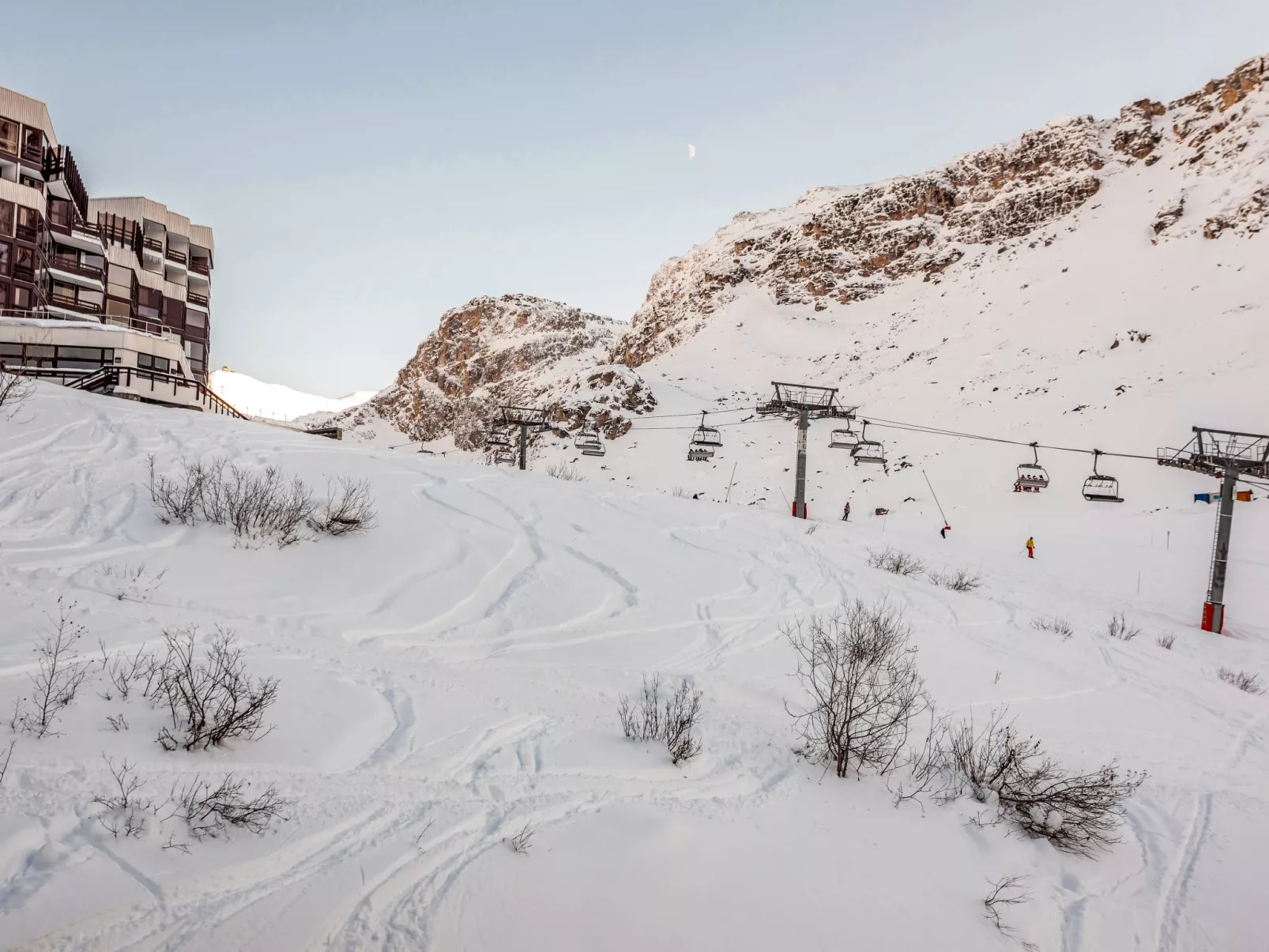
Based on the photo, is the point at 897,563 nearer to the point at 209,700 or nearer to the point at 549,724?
the point at 549,724

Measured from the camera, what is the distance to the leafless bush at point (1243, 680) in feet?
37.5

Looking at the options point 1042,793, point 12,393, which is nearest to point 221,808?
point 1042,793

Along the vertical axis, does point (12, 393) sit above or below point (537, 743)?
above

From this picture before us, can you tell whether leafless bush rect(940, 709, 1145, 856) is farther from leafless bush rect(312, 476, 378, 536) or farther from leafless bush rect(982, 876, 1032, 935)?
leafless bush rect(312, 476, 378, 536)

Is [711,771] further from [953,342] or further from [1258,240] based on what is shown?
[1258,240]

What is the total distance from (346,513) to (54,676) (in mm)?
5511

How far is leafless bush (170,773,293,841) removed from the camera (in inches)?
151

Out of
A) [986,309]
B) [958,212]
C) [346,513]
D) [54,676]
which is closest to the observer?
[54,676]

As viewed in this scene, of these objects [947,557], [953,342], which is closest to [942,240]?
[953,342]

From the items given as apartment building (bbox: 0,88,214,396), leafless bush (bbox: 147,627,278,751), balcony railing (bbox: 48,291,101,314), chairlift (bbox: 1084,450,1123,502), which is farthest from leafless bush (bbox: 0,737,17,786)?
balcony railing (bbox: 48,291,101,314)

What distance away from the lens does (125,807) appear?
12.5ft

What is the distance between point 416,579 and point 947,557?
14.9 m

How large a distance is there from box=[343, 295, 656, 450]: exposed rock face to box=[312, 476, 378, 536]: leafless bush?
158 ft

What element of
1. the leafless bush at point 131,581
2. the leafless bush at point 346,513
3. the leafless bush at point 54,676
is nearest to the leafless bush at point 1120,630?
the leafless bush at point 346,513
